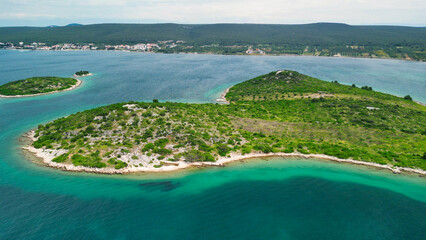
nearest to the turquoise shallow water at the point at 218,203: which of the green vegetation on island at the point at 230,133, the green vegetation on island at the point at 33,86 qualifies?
the green vegetation on island at the point at 230,133

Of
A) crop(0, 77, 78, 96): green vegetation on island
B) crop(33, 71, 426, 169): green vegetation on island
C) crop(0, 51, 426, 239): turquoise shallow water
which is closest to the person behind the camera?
crop(0, 51, 426, 239): turquoise shallow water

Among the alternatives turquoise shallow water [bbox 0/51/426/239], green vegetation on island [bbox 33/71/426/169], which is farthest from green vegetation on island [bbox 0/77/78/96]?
turquoise shallow water [bbox 0/51/426/239]

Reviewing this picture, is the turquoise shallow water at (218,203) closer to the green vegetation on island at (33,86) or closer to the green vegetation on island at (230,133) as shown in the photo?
the green vegetation on island at (230,133)

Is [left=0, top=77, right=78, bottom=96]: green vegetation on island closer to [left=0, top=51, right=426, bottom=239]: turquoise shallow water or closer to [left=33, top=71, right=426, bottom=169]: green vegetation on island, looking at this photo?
[left=33, top=71, right=426, bottom=169]: green vegetation on island

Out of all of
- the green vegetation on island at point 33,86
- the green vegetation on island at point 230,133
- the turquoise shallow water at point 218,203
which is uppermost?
the green vegetation on island at point 33,86

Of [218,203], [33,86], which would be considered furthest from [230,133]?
[33,86]

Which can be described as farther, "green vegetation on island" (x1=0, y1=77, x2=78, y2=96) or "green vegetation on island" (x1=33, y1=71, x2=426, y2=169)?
"green vegetation on island" (x1=0, y1=77, x2=78, y2=96)
